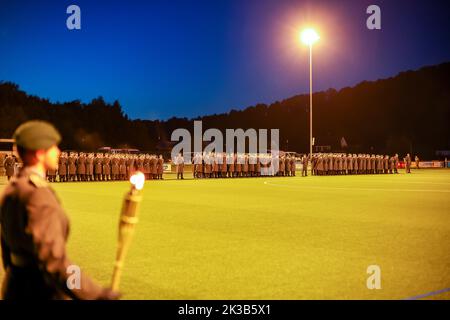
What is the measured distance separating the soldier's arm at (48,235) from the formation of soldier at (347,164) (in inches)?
1552

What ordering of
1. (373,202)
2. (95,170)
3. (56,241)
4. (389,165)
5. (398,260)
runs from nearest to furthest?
(56,241) < (398,260) < (373,202) < (95,170) < (389,165)

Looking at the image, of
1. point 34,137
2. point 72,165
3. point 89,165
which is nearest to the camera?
point 34,137

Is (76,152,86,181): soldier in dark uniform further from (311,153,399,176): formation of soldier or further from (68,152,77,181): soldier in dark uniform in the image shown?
(311,153,399,176): formation of soldier

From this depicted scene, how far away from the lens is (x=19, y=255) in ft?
9.09

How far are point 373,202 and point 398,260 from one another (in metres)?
9.73

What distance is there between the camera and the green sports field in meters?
6.11

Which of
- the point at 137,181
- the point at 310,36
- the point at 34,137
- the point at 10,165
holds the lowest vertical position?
the point at 137,181

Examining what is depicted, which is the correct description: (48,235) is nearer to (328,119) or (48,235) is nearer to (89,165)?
(89,165)

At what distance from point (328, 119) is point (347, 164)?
9028cm

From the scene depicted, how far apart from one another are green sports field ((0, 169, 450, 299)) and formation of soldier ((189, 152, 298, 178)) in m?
20.3

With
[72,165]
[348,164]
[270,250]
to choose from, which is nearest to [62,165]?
[72,165]

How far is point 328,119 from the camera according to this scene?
131500mm

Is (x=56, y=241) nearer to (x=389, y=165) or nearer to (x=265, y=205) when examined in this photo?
(x=265, y=205)
